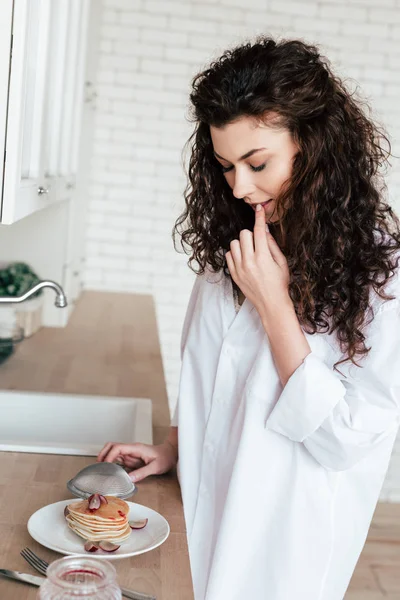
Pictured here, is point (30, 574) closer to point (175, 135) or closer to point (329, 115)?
point (329, 115)

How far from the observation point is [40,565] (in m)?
1.13

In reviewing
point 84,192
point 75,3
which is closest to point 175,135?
point 84,192

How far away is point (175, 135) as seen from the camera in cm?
454

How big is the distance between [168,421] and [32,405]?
1.35 feet

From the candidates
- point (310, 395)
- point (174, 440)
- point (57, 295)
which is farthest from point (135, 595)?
point (57, 295)

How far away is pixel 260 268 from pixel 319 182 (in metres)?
0.20

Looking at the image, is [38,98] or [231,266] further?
[38,98]

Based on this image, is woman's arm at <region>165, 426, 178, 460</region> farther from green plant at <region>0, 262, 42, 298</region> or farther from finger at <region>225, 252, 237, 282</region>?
green plant at <region>0, 262, 42, 298</region>

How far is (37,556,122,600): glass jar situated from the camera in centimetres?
77

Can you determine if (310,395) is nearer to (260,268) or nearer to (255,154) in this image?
(260,268)

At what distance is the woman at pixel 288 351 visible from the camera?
1.39m

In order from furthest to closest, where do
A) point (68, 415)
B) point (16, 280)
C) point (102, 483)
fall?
point (16, 280) → point (68, 415) → point (102, 483)

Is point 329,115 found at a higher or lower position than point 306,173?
higher

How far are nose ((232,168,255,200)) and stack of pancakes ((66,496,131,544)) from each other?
2.01 feet
